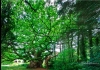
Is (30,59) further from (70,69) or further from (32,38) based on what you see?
(70,69)

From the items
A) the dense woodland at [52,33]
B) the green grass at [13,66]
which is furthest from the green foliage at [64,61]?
the green grass at [13,66]

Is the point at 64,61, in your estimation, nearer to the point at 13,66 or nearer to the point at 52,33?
the point at 52,33

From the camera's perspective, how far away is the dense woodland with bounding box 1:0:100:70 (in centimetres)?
182

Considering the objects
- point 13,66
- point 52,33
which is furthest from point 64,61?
point 13,66

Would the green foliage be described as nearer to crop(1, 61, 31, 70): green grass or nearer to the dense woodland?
the dense woodland

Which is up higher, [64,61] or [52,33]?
[52,33]

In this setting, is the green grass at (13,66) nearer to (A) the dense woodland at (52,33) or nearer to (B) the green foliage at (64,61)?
(A) the dense woodland at (52,33)

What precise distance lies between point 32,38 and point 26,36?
0.39 ft

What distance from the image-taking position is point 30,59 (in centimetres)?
219

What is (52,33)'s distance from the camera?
226 cm

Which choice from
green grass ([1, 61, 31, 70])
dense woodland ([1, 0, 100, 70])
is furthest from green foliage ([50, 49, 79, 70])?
green grass ([1, 61, 31, 70])

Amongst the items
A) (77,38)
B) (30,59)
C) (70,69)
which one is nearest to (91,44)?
(77,38)

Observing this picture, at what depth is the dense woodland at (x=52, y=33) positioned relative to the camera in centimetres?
182

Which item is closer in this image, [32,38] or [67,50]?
[67,50]
